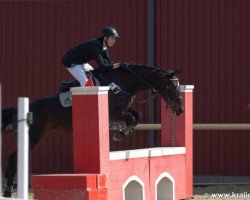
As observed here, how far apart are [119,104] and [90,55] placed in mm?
777

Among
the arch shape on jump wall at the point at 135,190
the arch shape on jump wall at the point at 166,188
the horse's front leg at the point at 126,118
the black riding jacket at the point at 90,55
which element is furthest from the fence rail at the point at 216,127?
the arch shape on jump wall at the point at 135,190

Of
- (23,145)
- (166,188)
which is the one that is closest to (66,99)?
(166,188)

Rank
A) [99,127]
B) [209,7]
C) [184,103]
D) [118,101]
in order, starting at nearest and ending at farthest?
[99,127]
[118,101]
[184,103]
[209,7]

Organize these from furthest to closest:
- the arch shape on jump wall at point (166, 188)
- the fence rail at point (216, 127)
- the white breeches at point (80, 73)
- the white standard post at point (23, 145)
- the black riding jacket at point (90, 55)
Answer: the fence rail at point (216, 127)
the arch shape on jump wall at point (166, 188)
the white breeches at point (80, 73)
the black riding jacket at point (90, 55)
the white standard post at point (23, 145)

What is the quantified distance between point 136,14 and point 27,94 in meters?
2.58

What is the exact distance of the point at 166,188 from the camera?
12273 millimetres

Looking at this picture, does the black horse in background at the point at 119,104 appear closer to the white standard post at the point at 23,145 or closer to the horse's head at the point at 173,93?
the horse's head at the point at 173,93

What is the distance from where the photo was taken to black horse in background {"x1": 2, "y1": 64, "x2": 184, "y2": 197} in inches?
470

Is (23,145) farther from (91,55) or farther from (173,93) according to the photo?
(173,93)

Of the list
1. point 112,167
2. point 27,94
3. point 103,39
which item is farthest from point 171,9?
point 112,167

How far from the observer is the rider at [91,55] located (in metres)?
11.9

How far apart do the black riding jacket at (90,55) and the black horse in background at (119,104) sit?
0.17 meters

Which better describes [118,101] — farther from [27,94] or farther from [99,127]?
[27,94]

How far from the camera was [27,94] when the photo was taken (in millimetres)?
17141
